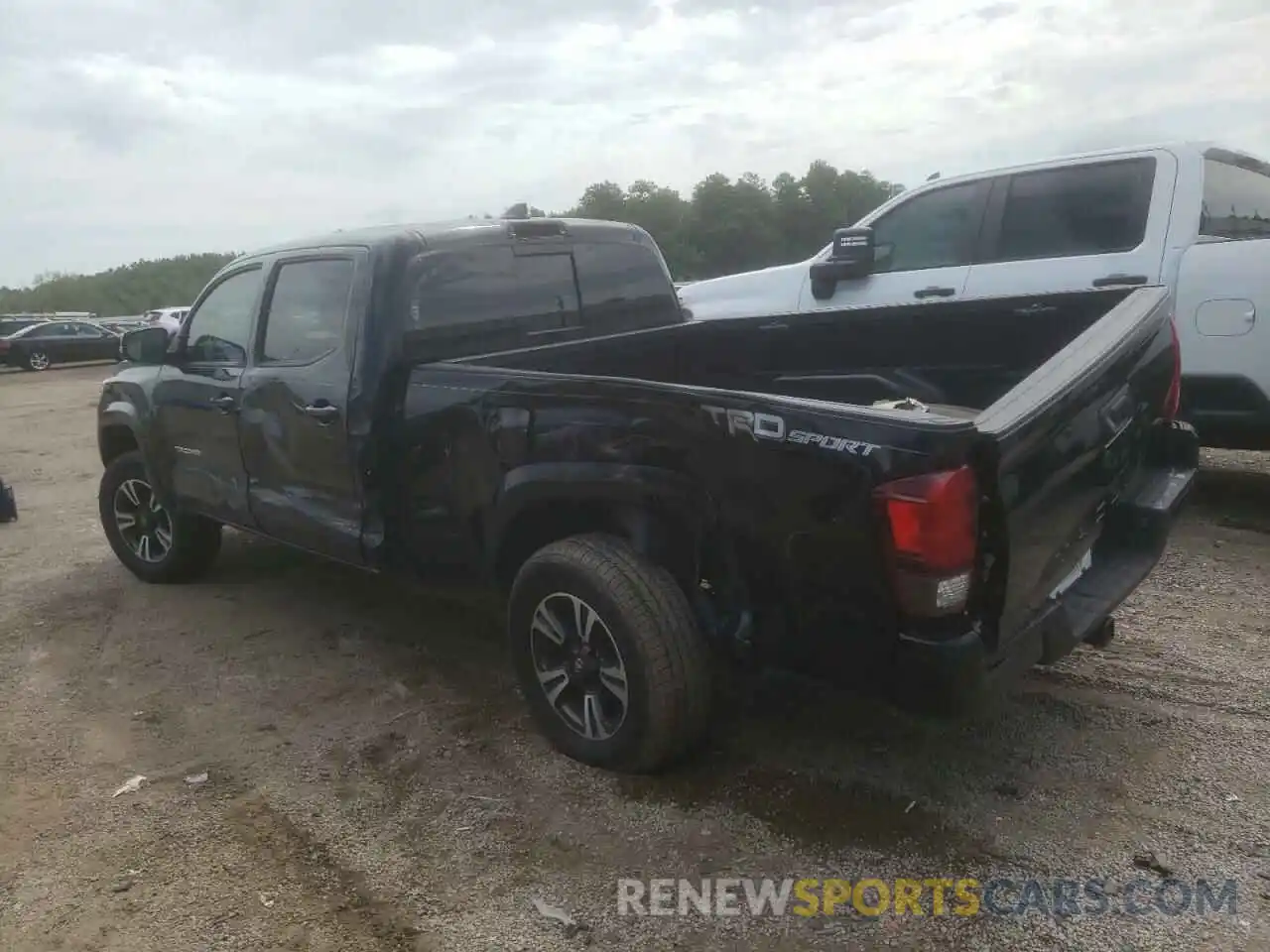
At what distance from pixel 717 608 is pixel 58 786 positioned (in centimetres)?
237

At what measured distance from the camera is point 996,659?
2637 mm

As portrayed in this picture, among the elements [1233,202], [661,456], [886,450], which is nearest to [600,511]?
[661,456]

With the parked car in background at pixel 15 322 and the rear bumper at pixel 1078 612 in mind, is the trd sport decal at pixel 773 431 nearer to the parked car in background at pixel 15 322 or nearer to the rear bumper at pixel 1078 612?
the rear bumper at pixel 1078 612

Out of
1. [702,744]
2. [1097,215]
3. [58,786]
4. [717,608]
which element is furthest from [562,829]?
[1097,215]

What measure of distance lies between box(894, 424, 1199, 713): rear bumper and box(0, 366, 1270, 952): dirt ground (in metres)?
0.51

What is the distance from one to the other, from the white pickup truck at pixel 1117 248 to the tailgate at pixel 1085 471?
141 centimetres


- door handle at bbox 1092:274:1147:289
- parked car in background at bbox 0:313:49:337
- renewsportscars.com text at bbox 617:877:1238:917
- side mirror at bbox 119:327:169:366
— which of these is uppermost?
parked car in background at bbox 0:313:49:337

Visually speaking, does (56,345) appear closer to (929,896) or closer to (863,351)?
(863,351)

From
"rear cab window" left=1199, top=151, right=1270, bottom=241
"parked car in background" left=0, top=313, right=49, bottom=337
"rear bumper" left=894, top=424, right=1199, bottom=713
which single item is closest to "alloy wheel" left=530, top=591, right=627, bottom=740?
"rear bumper" left=894, top=424, right=1199, bottom=713

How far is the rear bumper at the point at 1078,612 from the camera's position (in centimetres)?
254

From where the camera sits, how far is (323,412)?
4.02 metres

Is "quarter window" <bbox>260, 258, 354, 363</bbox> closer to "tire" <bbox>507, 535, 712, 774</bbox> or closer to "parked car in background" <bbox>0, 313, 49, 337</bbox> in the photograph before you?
"tire" <bbox>507, 535, 712, 774</bbox>

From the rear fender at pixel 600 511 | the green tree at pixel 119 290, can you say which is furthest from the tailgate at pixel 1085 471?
the green tree at pixel 119 290

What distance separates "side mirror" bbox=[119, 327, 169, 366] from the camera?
16.8 ft
